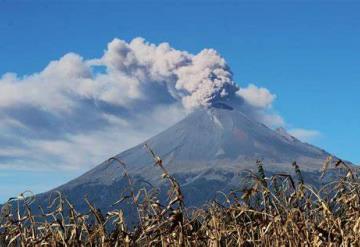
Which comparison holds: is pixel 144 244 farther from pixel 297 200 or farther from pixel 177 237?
pixel 297 200

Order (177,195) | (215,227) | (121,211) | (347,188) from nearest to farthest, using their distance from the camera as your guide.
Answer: (177,195), (121,211), (215,227), (347,188)

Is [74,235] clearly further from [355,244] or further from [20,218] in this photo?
[355,244]

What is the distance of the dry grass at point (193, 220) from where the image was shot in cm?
473

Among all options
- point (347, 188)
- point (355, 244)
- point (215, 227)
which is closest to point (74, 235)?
point (215, 227)

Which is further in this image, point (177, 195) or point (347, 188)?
→ point (347, 188)

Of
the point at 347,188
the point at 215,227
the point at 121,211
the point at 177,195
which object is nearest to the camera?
the point at 177,195

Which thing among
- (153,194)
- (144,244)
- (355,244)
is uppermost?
(153,194)

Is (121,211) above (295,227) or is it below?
above

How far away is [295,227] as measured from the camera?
5.00 m

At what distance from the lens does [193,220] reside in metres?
4.97

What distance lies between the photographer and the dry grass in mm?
4730

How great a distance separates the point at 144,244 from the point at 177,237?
0.84 feet

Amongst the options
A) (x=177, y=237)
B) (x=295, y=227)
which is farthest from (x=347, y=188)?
(x=177, y=237)

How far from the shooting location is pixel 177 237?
5109 mm
